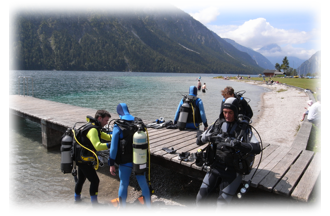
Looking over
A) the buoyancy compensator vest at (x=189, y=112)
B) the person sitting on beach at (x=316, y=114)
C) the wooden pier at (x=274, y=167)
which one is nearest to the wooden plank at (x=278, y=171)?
the wooden pier at (x=274, y=167)

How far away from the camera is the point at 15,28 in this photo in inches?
7628

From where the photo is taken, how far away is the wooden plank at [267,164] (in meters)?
4.63

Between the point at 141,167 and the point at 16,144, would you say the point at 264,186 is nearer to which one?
the point at 141,167

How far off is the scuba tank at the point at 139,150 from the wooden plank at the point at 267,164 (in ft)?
7.87

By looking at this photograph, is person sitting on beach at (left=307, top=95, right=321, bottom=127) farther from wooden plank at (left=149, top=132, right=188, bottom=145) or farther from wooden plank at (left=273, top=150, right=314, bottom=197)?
wooden plank at (left=149, top=132, right=188, bottom=145)

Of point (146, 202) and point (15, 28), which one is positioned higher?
point (15, 28)

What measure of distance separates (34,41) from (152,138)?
233 m

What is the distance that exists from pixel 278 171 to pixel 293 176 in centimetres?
33

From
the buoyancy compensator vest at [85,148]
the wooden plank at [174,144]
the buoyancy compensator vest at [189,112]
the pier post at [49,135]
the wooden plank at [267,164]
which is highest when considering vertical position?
the buoyancy compensator vest at [189,112]

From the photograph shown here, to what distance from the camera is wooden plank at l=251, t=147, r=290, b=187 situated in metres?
4.63

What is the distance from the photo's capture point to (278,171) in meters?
5.06

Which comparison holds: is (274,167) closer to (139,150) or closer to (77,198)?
(139,150)

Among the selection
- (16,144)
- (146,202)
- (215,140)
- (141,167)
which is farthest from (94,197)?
(16,144)

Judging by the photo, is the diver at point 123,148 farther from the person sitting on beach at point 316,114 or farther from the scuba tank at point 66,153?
the person sitting on beach at point 316,114
